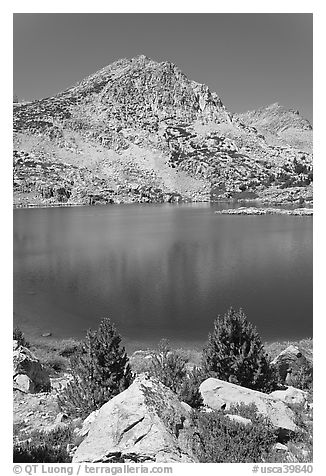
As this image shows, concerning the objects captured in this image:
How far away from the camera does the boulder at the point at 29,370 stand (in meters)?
7.88

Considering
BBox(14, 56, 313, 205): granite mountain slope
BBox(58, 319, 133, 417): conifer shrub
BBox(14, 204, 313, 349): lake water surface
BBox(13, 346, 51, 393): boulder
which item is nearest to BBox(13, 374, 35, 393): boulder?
BBox(13, 346, 51, 393): boulder

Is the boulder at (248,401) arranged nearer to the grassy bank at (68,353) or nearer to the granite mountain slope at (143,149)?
the grassy bank at (68,353)

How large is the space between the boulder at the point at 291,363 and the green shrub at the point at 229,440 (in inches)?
171

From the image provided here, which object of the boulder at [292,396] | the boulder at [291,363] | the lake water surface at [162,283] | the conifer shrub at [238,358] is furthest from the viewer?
the lake water surface at [162,283]

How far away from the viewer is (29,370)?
8258mm

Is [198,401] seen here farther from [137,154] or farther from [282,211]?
[137,154]

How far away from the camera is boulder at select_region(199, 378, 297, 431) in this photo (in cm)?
522

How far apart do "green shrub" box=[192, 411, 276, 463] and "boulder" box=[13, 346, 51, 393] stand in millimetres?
4394

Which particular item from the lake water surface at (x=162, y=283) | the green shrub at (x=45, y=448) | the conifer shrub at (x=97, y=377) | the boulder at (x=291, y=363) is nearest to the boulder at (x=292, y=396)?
the boulder at (x=291, y=363)

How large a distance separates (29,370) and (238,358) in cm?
445

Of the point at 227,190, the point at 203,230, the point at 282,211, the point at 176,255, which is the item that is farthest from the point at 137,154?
the point at 176,255

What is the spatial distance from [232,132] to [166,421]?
134 metres

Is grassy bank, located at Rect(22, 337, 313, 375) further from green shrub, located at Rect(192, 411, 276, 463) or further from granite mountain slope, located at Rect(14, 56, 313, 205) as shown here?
granite mountain slope, located at Rect(14, 56, 313, 205)
